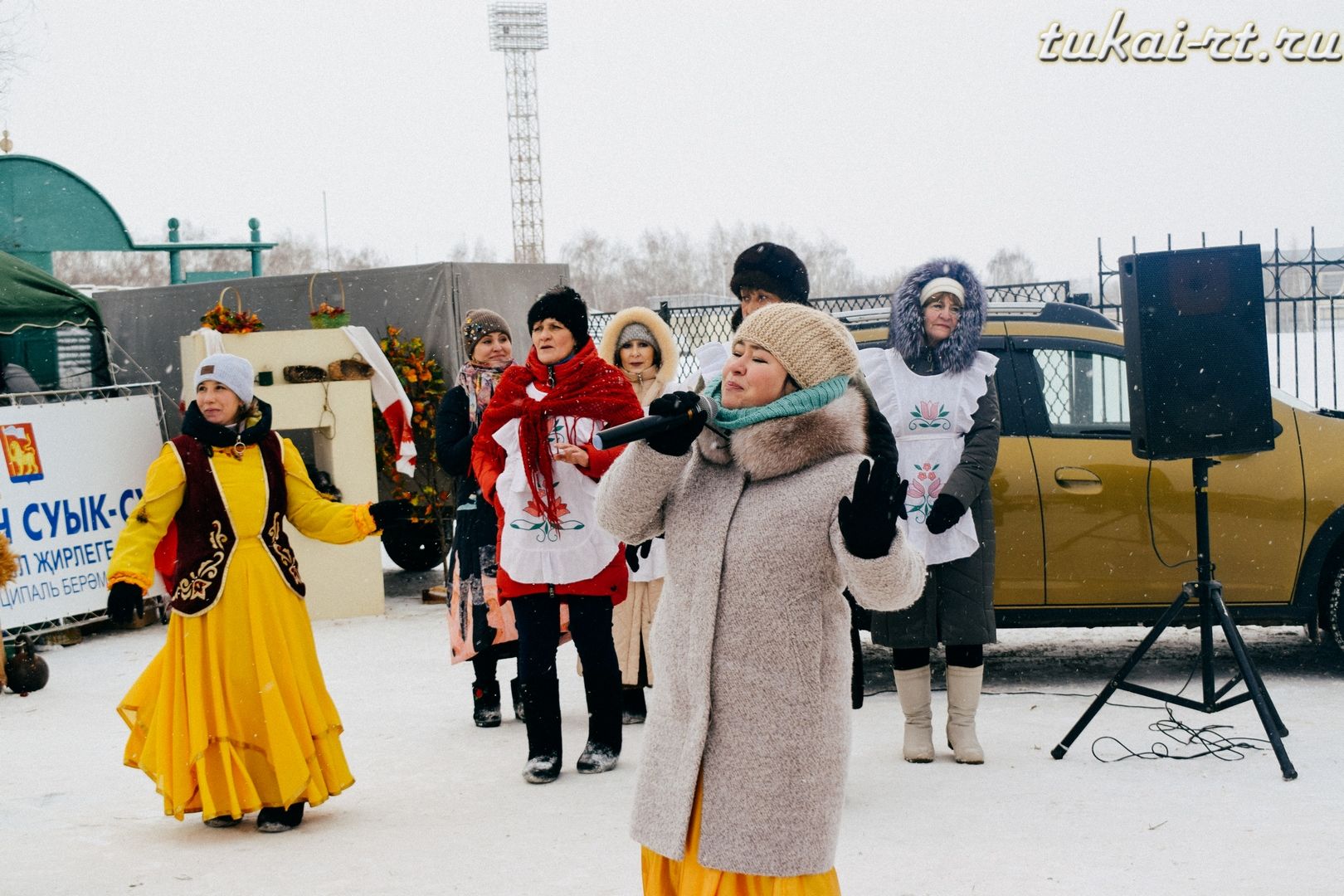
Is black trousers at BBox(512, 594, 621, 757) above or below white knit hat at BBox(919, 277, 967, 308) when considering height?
below

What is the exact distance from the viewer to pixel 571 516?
5.68 m

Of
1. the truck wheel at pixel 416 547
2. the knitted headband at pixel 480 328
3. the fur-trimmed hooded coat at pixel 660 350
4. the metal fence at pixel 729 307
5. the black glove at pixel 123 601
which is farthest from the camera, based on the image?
the metal fence at pixel 729 307

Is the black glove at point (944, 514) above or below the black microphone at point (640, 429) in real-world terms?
below

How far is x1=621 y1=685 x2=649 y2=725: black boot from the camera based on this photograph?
22.6 ft

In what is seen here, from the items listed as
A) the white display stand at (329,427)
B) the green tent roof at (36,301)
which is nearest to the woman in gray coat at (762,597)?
the white display stand at (329,427)

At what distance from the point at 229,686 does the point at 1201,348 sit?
4.10m

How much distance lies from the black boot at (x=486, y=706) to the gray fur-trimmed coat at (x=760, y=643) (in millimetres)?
3817

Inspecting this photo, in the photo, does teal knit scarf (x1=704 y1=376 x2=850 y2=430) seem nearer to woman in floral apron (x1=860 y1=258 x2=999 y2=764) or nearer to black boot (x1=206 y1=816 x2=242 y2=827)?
woman in floral apron (x1=860 y1=258 x2=999 y2=764)

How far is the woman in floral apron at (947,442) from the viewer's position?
573 cm

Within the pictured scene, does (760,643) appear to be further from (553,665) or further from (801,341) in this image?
(553,665)

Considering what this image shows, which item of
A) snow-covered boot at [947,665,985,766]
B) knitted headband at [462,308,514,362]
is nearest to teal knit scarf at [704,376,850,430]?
snow-covered boot at [947,665,985,766]

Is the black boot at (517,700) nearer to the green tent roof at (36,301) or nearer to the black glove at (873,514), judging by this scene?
the black glove at (873,514)

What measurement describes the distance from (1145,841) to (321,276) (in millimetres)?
8869

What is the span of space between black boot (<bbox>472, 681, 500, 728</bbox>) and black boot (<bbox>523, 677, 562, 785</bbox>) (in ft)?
3.57
